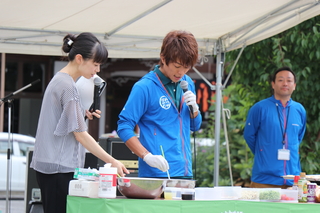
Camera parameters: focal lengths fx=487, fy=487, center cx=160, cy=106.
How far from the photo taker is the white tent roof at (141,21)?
3906 millimetres

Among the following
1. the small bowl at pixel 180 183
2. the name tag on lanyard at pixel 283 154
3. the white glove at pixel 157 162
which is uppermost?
the name tag on lanyard at pixel 283 154

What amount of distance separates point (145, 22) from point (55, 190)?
7.62 ft

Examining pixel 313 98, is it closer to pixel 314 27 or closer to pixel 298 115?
pixel 314 27

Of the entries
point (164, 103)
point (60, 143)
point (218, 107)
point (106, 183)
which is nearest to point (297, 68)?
point (218, 107)

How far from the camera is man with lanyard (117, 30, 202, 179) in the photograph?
261 centimetres

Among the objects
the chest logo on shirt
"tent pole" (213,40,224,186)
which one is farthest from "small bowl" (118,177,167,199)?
"tent pole" (213,40,224,186)

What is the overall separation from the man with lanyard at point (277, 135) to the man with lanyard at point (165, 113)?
150 centimetres

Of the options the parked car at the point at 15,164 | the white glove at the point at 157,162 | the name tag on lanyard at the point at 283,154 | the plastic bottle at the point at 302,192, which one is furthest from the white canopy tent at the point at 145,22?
the parked car at the point at 15,164

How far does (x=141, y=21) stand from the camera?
441 centimetres

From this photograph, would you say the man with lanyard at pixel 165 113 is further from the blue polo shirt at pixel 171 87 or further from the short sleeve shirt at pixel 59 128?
the short sleeve shirt at pixel 59 128

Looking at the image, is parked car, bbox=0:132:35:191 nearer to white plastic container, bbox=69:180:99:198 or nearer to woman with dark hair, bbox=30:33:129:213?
woman with dark hair, bbox=30:33:129:213

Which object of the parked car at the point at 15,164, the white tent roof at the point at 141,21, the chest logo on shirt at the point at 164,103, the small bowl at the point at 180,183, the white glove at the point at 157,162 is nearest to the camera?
the small bowl at the point at 180,183

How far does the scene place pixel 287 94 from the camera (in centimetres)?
418

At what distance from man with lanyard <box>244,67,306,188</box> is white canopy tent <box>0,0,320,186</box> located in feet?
1.83
